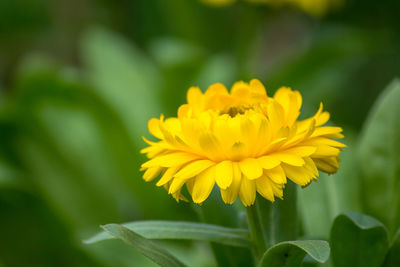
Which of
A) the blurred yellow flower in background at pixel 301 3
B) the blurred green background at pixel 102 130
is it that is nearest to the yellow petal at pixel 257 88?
the blurred green background at pixel 102 130

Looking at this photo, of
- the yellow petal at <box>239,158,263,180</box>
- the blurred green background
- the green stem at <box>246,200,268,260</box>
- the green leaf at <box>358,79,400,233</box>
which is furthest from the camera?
the blurred green background

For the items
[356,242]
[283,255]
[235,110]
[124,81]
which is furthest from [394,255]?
[124,81]

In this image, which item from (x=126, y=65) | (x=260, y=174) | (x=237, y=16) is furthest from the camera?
(x=237, y=16)

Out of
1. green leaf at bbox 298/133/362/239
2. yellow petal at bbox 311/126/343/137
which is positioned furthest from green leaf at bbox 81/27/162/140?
yellow petal at bbox 311/126/343/137

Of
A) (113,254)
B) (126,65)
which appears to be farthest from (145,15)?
(113,254)

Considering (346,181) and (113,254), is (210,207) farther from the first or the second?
(113,254)

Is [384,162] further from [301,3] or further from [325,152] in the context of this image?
[301,3]

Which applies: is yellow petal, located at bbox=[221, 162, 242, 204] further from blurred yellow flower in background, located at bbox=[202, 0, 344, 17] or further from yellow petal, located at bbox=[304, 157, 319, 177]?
blurred yellow flower in background, located at bbox=[202, 0, 344, 17]
